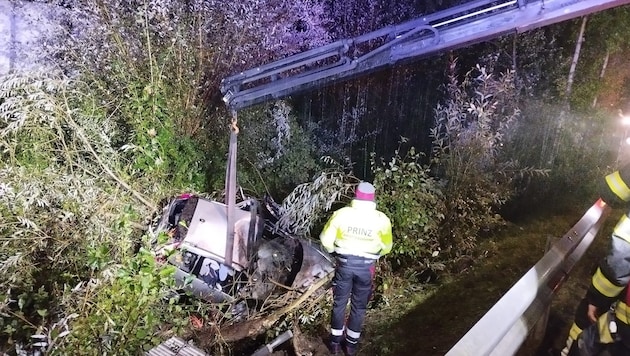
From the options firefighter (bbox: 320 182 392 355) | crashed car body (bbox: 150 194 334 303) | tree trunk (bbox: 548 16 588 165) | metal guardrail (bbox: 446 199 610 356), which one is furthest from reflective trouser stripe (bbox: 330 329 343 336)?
tree trunk (bbox: 548 16 588 165)

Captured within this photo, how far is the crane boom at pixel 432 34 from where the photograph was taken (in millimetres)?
4332

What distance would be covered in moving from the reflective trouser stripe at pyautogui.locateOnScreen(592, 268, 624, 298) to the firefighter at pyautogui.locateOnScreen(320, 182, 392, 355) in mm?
1431

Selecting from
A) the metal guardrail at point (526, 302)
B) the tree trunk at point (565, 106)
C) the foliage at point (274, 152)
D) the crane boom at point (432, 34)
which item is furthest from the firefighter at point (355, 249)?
the tree trunk at point (565, 106)

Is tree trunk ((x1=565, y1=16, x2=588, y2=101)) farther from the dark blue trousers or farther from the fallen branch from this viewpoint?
the fallen branch

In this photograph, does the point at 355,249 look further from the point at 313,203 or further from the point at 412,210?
the point at 313,203

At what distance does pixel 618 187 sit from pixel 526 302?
1282mm

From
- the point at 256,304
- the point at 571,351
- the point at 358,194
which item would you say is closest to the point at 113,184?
the point at 256,304

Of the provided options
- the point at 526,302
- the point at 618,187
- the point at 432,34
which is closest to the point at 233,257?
the point at 526,302

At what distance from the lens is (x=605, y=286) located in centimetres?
262

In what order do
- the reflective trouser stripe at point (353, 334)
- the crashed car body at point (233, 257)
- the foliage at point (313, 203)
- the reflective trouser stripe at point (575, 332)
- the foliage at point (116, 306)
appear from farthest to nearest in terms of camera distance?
1. the foliage at point (313, 203)
2. the crashed car body at point (233, 257)
3. the reflective trouser stripe at point (353, 334)
4. the foliage at point (116, 306)
5. the reflective trouser stripe at point (575, 332)

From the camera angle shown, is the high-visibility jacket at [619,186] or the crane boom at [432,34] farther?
the crane boom at [432,34]

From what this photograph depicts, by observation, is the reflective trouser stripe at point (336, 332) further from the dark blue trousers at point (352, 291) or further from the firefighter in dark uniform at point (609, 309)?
the firefighter in dark uniform at point (609, 309)

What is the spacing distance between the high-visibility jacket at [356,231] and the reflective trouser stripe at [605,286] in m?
1.45

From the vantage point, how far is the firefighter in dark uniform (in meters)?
2.46
